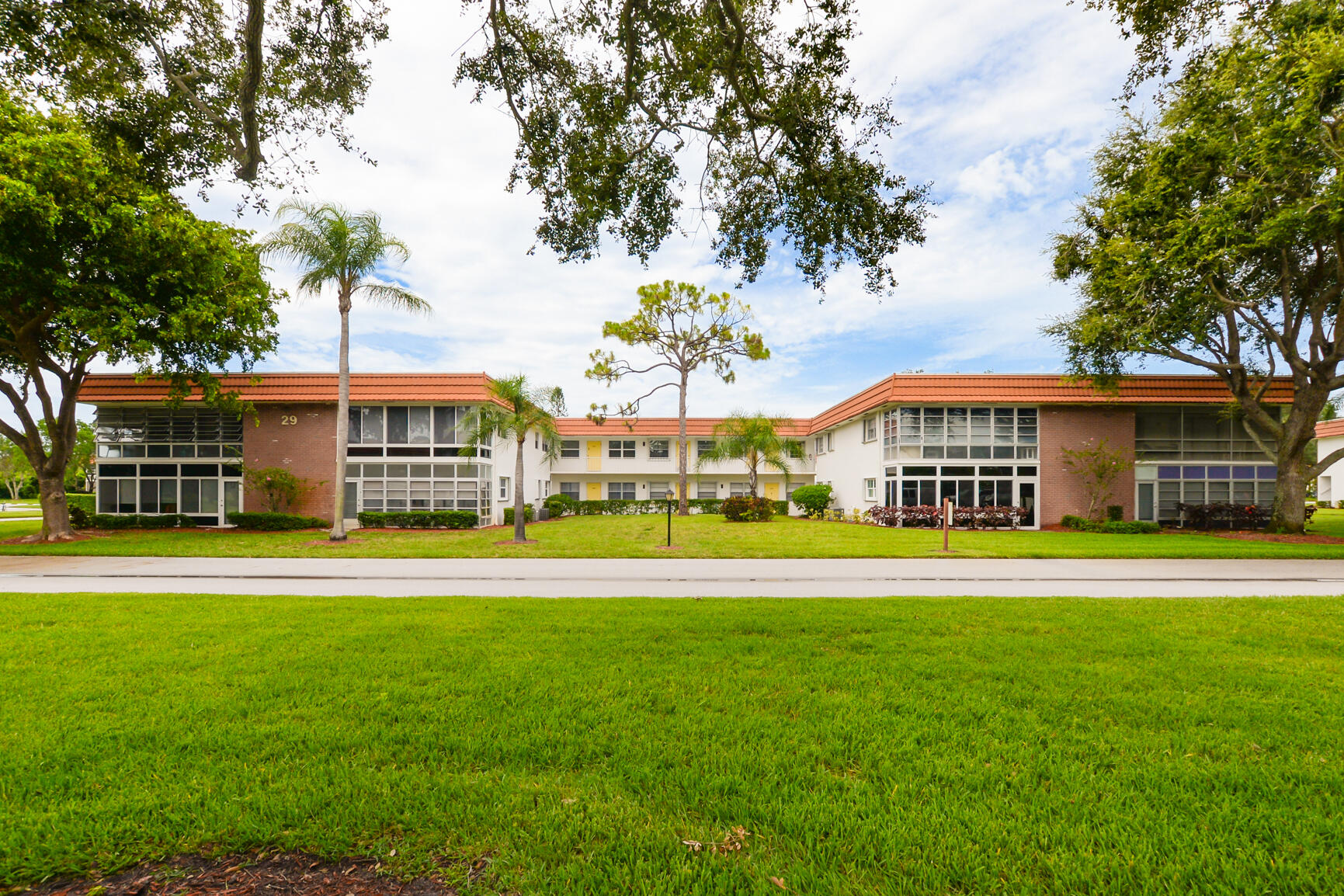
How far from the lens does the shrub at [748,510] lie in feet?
88.7

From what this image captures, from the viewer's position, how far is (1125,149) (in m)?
19.5

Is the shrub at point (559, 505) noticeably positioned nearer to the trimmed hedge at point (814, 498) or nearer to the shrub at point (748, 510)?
the shrub at point (748, 510)

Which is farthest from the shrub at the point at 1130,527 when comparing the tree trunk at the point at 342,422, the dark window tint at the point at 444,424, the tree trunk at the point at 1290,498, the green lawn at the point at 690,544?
the tree trunk at the point at 342,422

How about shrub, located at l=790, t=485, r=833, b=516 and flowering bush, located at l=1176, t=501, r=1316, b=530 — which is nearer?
flowering bush, located at l=1176, t=501, r=1316, b=530

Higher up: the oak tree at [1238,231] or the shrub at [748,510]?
the oak tree at [1238,231]

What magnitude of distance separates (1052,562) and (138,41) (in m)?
18.8

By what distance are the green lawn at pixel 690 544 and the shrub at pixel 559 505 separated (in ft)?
29.5

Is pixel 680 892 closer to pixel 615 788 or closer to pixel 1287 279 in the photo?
pixel 615 788

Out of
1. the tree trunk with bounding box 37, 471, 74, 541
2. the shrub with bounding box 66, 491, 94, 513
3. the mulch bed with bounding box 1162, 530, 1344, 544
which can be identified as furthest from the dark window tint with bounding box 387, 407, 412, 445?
the mulch bed with bounding box 1162, 530, 1344, 544

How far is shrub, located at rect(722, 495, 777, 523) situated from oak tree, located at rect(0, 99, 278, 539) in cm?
1931

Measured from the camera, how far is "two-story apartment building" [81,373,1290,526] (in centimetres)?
2425

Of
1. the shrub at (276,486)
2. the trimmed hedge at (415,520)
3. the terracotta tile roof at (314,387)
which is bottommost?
the trimmed hedge at (415,520)

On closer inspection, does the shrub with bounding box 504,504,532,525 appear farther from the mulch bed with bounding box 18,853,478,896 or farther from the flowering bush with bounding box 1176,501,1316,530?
the flowering bush with bounding box 1176,501,1316,530

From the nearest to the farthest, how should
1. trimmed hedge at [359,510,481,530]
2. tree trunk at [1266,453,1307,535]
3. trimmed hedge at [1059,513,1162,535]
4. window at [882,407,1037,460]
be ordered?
tree trunk at [1266,453,1307,535] → trimmed hedge at [1059,513,1162,535] → trimmed hedge at [359,510,481,530] → window at [882,407,1037,460]
